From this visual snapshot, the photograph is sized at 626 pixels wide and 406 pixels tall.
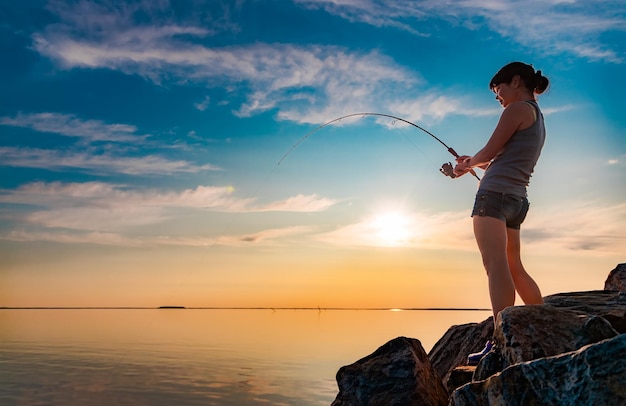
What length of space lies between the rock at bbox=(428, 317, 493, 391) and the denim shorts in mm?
2530

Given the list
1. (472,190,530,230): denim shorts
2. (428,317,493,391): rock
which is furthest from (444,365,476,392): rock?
(428,317,493,391): rock

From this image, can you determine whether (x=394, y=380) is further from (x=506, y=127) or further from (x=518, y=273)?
(x=506, y=127)

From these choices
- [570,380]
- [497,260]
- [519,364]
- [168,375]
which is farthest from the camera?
[168,375]

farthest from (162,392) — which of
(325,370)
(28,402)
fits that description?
(325,370)

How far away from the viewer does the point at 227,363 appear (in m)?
29.8

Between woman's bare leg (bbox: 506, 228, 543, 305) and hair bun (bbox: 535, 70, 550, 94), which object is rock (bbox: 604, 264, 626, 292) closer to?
woman's bare leg (bbox: 506, 228, 543, 305)

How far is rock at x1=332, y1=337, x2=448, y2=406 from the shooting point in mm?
6637

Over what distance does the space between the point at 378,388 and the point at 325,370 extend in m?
21.2

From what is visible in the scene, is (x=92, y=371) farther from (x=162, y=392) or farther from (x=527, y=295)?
(x=527, y=295)

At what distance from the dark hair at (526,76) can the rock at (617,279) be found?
6.69m

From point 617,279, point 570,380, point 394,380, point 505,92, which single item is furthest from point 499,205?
point 617,279

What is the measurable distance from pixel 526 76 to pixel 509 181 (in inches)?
41.9

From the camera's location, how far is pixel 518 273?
20.3 feet

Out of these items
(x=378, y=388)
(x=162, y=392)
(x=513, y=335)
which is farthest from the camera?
(x=162, y=392)
